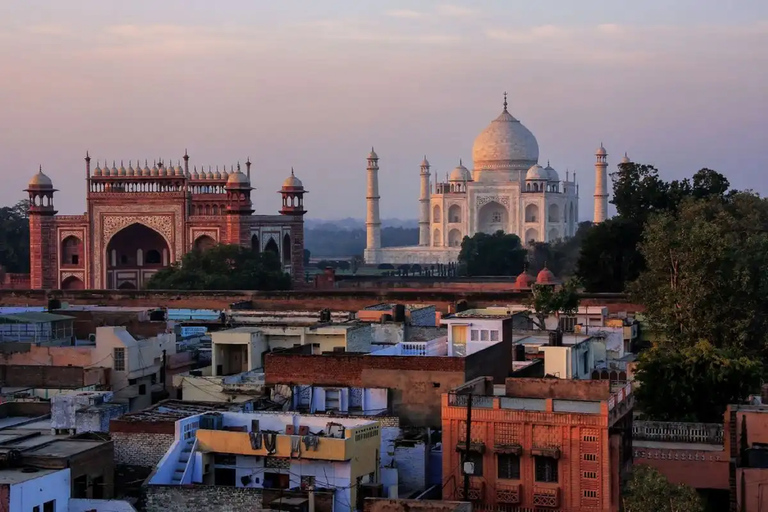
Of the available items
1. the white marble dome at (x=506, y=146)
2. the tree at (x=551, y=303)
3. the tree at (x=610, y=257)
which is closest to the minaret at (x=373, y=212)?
the white marble dome at (x=506, y=146)

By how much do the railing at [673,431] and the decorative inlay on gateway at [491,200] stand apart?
60.5 meters

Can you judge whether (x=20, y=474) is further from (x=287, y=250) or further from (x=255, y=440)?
(x=287, y=250)

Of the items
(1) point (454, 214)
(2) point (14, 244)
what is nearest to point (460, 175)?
(1) point (454, 214)

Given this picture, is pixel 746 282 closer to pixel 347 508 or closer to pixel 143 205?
pixel 347 508

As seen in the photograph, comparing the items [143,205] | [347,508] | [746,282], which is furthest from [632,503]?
[143,205]

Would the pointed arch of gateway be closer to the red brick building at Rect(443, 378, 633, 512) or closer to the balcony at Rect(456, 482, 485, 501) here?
the red brick building at Rect(443, 378, 633, 512)

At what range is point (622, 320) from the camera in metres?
29.7

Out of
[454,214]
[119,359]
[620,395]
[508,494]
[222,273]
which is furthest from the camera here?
[454,214]

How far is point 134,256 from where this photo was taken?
51062 mm

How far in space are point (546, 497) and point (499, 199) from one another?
212ft

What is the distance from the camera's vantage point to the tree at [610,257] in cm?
3859

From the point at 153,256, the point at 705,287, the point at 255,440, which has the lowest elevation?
the point at 255,440

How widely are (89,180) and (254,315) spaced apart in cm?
2179

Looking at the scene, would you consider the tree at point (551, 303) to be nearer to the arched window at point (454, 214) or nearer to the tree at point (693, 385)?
the tree at point (693, 385)
